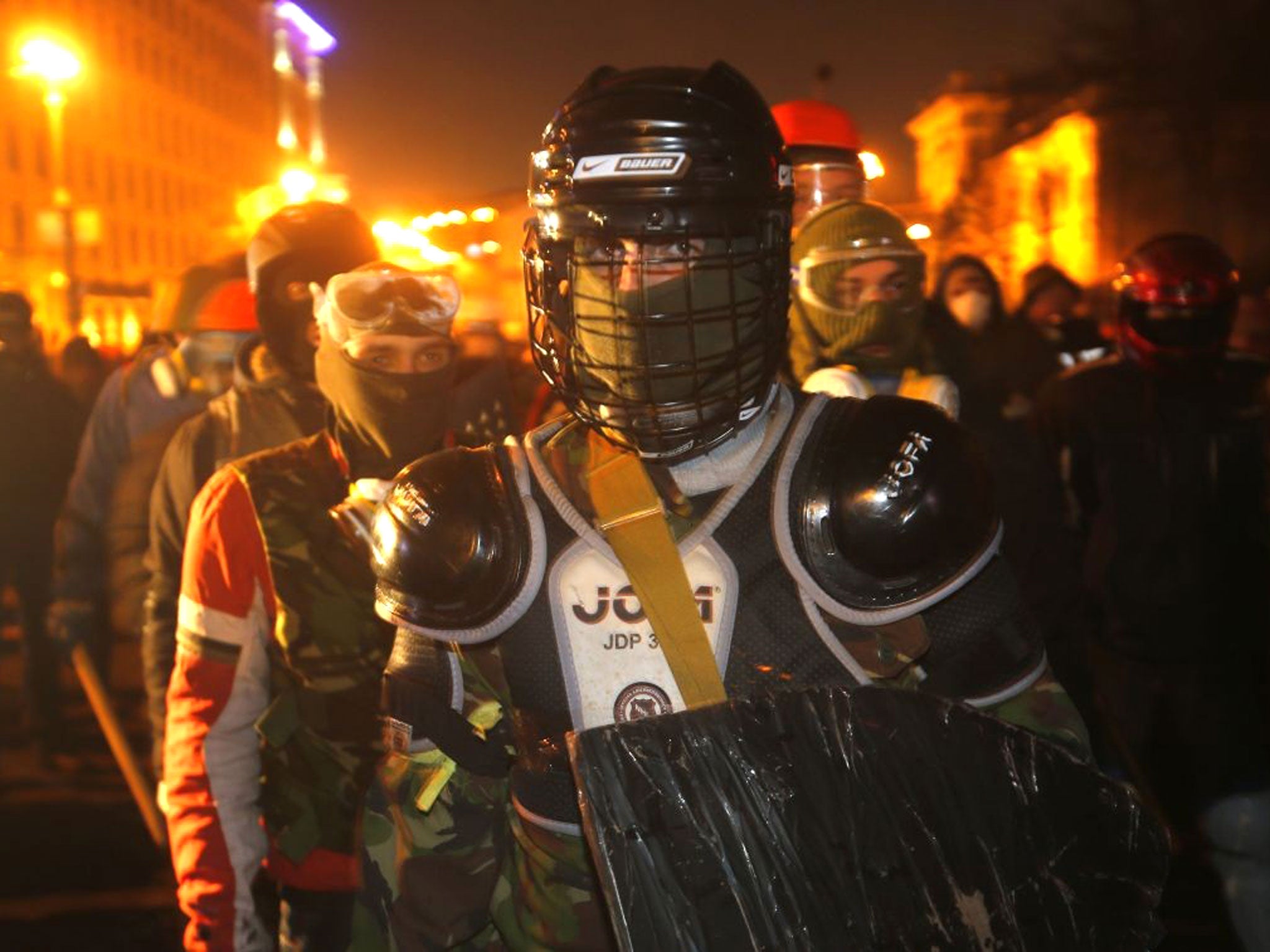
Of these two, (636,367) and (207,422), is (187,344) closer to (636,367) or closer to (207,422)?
(207,422)

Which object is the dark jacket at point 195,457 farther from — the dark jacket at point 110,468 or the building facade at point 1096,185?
the building facade at point 1096,185

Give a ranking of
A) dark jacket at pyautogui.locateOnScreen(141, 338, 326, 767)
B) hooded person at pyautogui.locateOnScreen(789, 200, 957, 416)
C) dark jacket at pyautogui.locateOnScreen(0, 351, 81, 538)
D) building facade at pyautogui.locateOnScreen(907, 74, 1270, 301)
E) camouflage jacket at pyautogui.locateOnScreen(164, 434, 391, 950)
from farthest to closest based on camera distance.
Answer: building facade at pyautogui.locateOnScreen(907, 74, 1270, 301)
dark jacket at pyautogui.locateOnScreen(0, 351, 81, 538)
dark jacket at pyautogui.locateOnScreen(141, 338, 326, 767)
hooded person at pyautogui.locateOnScreen(789, 200, 957, 416)
camouflage jacket at pyautogui.locateOnScreen(164, 434, 391, 950)

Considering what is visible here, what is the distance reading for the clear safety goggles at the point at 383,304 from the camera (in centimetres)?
333

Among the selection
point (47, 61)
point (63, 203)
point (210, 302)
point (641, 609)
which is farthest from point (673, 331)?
point (63, 203)

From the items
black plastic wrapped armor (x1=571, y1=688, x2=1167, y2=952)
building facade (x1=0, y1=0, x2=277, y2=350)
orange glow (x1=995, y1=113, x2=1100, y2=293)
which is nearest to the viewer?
black plastic wrapped armor (x1=571, y1=688, x2=1167, y2=952)

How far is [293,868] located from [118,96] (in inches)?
2932

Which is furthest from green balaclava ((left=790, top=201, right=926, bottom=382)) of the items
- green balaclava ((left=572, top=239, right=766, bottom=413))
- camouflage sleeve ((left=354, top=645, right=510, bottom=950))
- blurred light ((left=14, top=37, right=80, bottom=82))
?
blurred light ((left=14, top=37, right=80, bottom=82))

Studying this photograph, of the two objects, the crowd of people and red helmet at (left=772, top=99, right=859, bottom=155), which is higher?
red helmet at (left=772, top=99, right=859, bottom=155)

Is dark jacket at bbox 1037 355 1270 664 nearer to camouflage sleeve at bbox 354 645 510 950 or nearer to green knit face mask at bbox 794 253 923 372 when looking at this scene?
green knit face mask at bbox 794 253 923 372

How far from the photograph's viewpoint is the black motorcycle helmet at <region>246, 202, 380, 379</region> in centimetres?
420

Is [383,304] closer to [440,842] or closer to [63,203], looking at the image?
[440,842]

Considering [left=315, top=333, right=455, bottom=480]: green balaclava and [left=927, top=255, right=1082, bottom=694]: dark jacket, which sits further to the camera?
[left=927, top=255, right=1082, bottom=694]: dark jacket

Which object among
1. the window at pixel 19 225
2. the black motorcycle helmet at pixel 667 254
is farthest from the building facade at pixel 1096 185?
the window at pixel 19 225

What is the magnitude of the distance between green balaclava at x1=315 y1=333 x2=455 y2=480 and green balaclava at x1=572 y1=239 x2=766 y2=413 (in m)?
1.46
